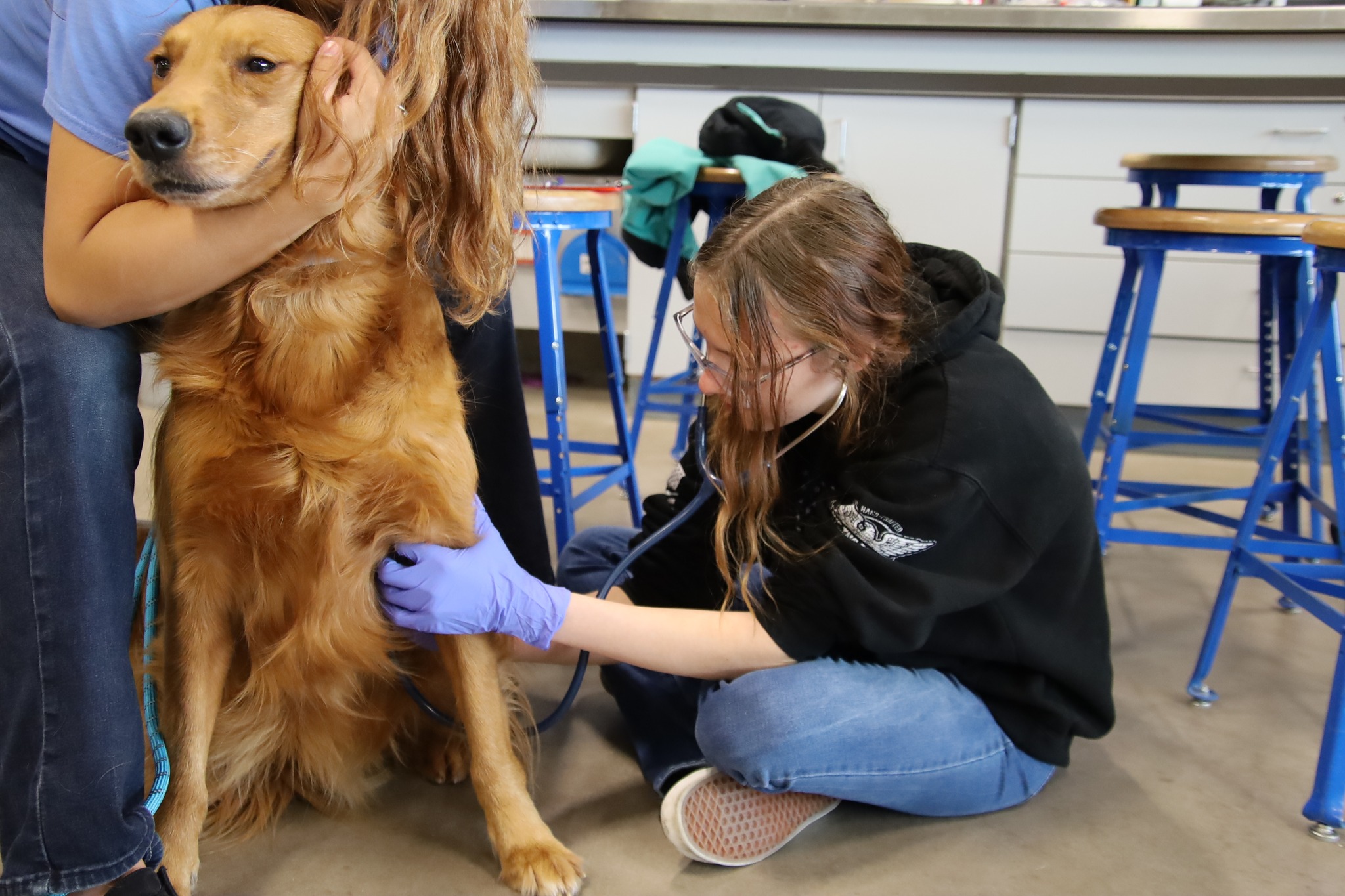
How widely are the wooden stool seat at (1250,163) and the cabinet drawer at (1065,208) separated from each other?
0.79 m

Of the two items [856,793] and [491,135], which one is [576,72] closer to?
[491,135]

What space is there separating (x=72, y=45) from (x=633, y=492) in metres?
1.45

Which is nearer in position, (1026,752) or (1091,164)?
(1026,752)

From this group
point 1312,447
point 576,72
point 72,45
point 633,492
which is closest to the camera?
point 72,45

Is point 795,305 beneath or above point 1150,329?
above

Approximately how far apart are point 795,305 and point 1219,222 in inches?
41.5

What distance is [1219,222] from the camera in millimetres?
1721

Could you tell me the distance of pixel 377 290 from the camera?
3.30 feet

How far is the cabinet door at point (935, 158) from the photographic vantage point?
300cm

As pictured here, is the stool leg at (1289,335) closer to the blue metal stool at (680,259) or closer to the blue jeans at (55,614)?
the blue metal stool at (680,259)

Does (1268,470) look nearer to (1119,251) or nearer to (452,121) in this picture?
(452,121)

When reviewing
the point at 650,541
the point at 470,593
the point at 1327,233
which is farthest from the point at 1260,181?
the point at 470,593

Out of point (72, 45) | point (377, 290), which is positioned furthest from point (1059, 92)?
point (72, 45)

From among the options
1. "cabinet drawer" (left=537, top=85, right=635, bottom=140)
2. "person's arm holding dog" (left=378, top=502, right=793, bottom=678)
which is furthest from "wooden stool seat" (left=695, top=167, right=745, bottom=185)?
"person's arm holding dog" (left=378, top=502, right=793, bottom=678)
